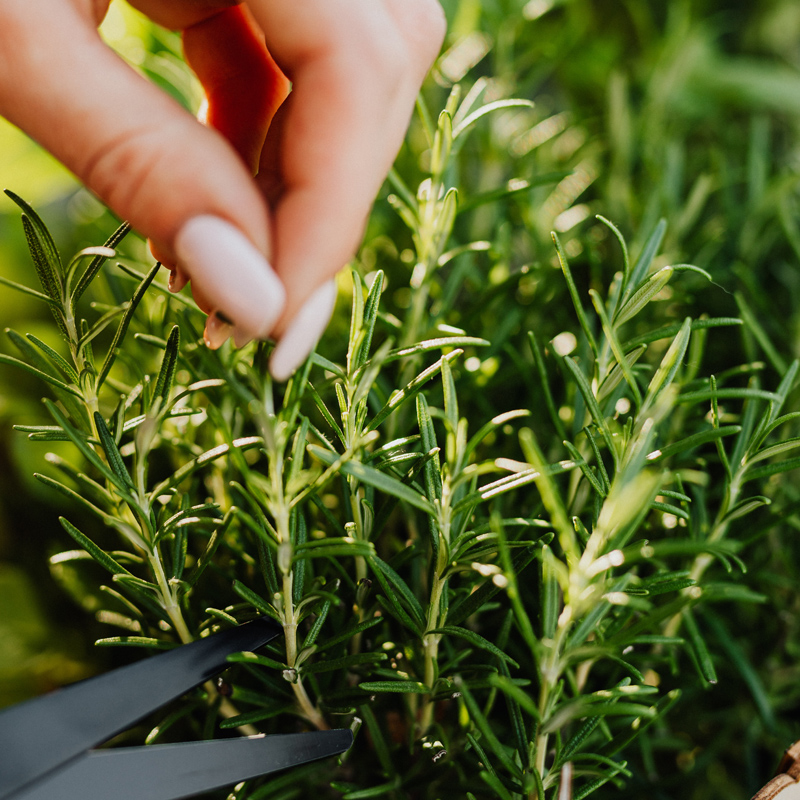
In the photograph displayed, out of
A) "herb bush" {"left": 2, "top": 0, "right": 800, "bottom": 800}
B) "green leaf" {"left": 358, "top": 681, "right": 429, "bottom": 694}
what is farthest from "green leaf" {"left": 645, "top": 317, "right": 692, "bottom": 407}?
"green leaf" {"left": 358, "top": 681, "right": 429, "bottom": 694}

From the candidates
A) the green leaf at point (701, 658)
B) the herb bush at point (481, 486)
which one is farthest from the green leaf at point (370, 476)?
the green leaf at point (701, 658)

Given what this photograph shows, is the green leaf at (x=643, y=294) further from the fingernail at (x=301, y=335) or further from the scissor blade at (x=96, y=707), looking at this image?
the scissor blade at (x=96, y=707)

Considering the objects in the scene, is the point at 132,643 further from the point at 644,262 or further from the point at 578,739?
the point at 644,262

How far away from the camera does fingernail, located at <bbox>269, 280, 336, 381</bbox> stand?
12.0 inches

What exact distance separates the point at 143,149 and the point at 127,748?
11.8 inches

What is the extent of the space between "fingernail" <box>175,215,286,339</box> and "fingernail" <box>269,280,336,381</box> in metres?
0.01

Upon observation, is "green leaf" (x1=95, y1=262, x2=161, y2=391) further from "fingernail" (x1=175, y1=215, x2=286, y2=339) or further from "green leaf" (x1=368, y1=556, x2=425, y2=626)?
"green leaf" (x1=368, y1=556, x2=425, y2=626)

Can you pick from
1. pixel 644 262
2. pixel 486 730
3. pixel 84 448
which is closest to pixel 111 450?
pixel 84 448

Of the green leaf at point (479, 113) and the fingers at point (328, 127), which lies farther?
the green leaf at point (479, 113)

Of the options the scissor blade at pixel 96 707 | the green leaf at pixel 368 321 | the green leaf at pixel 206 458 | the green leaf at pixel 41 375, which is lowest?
the scissor blade at pixel 96 707

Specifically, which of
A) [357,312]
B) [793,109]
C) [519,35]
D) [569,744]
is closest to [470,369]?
[357,312]

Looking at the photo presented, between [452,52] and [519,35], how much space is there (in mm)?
82

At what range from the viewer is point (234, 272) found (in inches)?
11.8

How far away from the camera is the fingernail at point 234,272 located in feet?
0.98
